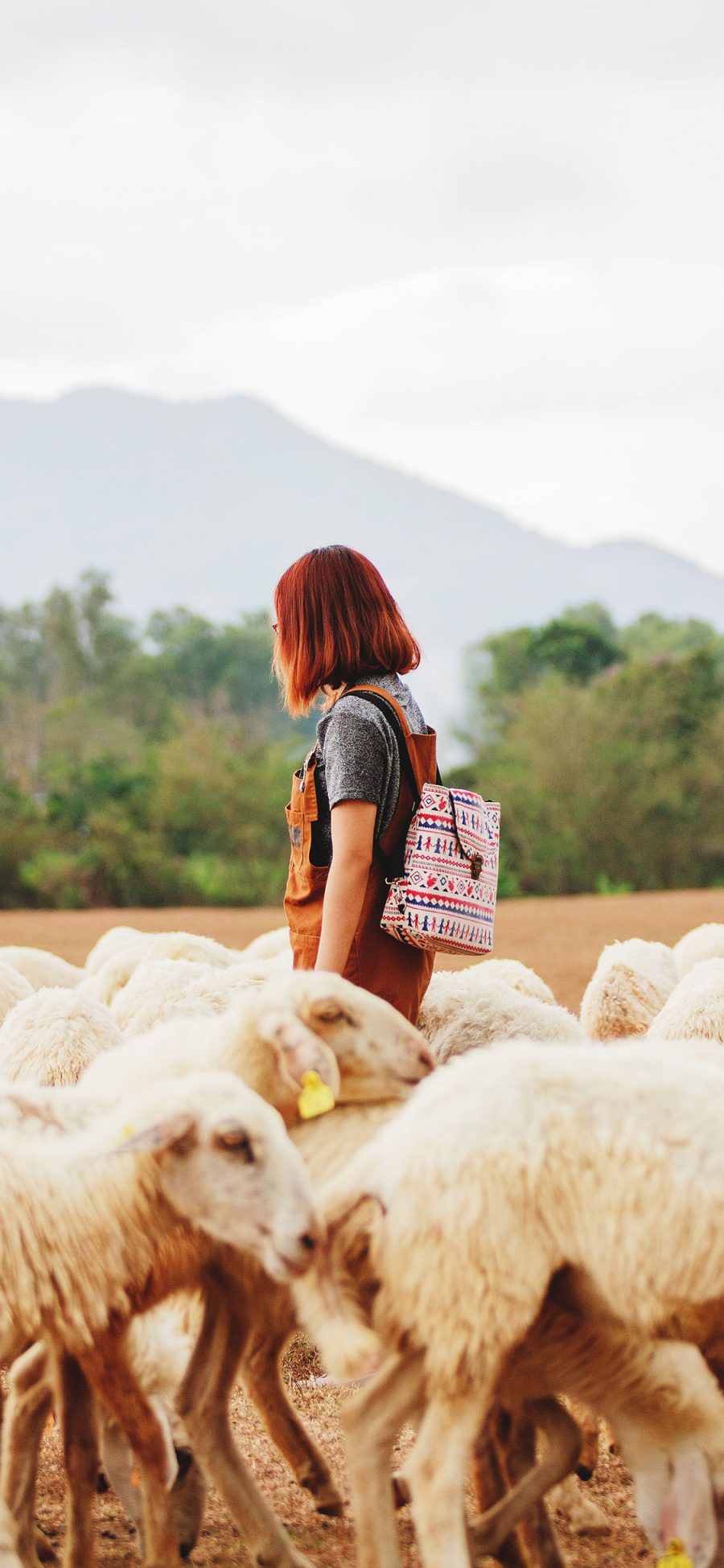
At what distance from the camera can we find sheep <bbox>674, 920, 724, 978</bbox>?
880cm

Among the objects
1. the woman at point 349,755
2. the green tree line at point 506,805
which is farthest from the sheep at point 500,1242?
the green tree line at point 506,805

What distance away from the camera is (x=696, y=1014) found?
575cm

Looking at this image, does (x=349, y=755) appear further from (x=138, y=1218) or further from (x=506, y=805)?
(x=506, y=805)

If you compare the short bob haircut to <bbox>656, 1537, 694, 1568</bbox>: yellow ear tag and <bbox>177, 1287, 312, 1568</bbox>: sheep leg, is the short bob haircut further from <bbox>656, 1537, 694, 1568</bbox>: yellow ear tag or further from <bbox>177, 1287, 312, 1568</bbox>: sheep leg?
<bbox>656, 1537, 694, 1568</bbox>: yellow ear tag

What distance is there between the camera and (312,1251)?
9.37 ft

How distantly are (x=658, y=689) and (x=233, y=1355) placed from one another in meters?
31.7

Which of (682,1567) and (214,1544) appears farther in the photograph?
(214,1544)

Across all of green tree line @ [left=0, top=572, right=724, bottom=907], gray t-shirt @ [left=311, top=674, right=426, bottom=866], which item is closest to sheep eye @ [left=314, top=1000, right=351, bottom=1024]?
gray t-shirt @ [left=311, top=674, right=426, bottom=866]

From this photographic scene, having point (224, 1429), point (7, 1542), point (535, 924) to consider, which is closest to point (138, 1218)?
point (224, 1429)

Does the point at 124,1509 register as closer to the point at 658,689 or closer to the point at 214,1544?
the point at 214,1544

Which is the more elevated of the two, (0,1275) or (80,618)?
(80,618)

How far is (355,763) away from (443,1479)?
5.64 feet

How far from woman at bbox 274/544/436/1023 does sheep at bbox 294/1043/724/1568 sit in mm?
1039

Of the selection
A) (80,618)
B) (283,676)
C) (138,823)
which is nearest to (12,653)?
(80,618)
